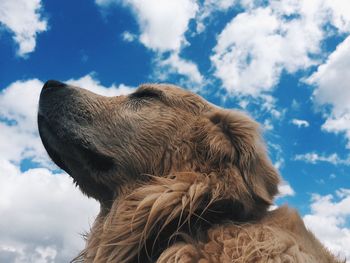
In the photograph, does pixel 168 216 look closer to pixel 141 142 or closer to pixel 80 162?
pixel 141 142

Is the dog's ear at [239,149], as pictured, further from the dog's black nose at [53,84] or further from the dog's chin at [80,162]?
the dog's black nose at [53,84]

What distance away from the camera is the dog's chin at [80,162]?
477 cm

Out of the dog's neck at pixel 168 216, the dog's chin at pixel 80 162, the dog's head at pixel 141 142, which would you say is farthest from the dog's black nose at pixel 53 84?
the dog's neck at pixel 168 216

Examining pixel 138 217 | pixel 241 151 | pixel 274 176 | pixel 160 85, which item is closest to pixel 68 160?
pixel 138 217

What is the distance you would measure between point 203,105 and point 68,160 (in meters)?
1.69

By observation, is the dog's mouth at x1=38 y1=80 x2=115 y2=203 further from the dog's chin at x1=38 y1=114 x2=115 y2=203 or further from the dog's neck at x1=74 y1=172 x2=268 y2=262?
the dog's neck at x1=74 y1=172 x2=268 y2=262

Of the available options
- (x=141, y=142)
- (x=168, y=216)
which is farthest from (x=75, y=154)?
(x=168, y=216)

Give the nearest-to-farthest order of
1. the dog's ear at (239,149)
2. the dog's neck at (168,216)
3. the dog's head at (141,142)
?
the dog's neck at (168,216) < the dog's ear at (239,149) < the dog's head at (141,142)

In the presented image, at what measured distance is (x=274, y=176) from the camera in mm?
4605

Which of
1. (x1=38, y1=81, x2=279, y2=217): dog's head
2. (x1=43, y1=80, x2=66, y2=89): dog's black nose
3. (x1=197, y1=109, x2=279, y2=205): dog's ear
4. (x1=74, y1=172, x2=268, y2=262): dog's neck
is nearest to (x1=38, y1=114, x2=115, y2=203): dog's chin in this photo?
(x1=38, y1=81, x2=279, y2=217): dog's head

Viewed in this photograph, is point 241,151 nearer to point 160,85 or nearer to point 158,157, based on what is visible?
point 158,157

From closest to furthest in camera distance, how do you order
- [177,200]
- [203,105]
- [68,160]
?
[177,200], [68,160], [203,105]

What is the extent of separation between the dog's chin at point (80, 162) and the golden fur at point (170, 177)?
1cm

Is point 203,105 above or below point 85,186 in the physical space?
above
